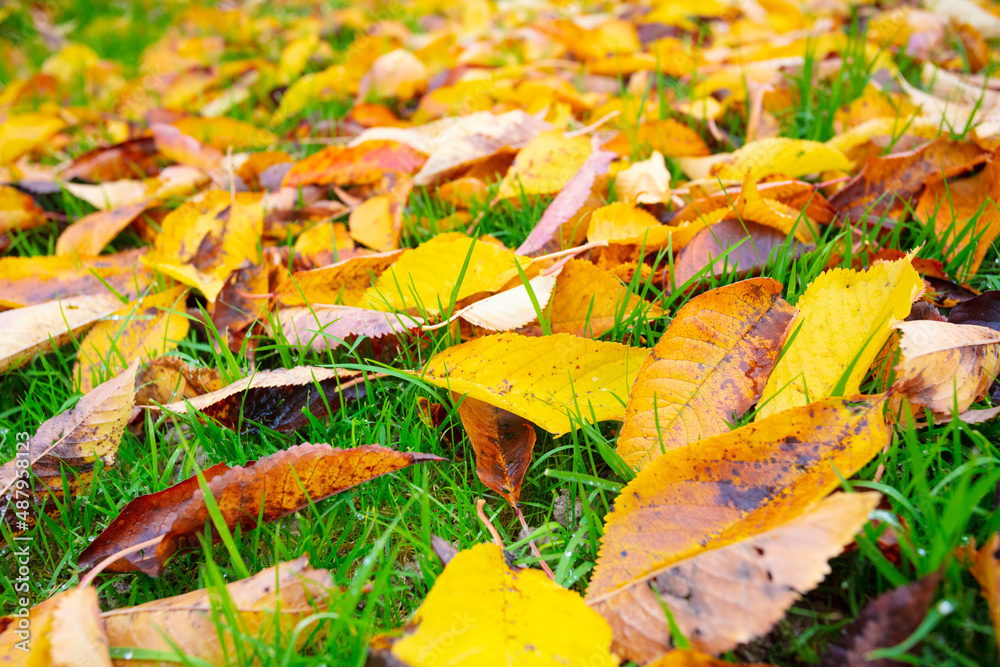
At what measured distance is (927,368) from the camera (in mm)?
800

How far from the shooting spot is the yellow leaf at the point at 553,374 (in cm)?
90

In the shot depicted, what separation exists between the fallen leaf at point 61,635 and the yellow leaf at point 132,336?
53 centimetres

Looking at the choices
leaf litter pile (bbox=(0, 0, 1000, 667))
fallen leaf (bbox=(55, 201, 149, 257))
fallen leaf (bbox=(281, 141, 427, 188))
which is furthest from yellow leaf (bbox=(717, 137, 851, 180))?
fallen leaf (bbox=(55, 201, 149, 257))

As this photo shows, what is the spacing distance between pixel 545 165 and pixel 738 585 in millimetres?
1076

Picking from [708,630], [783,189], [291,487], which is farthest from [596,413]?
[783,189]

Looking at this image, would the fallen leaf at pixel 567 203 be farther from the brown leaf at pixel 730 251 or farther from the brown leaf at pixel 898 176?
the brown leaf at pixel 898 176

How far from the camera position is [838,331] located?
0.85 meters

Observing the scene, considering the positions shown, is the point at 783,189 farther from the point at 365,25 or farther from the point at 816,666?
the point at 365,25

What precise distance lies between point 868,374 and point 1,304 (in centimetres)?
172

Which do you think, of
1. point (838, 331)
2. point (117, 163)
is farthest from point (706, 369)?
point (117, 163)

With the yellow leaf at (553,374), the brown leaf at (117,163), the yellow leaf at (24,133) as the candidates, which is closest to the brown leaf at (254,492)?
the yellow leaf at (553,374)

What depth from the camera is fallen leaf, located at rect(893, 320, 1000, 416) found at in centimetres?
79

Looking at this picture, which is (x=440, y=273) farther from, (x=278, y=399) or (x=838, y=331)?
(x=838, y=331)

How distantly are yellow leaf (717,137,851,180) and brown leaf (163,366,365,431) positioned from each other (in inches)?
37.0
